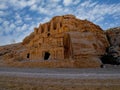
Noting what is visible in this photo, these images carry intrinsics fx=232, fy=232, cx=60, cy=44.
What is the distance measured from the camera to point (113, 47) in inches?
2066

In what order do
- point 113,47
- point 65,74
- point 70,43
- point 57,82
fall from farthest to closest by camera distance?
point 113,47 → point 70,43 → point 65,74 → point 57,82

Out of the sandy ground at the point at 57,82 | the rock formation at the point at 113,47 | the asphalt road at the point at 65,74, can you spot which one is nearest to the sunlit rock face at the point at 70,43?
the rock formation at the point at 113,47

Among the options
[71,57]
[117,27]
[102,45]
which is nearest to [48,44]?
[71,57]

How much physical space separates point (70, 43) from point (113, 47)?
10210 mm

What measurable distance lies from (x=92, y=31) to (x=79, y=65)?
48.4ft

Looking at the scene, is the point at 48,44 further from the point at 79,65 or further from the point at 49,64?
the point at 79,65

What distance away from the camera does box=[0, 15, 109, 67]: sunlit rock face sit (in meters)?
47.0

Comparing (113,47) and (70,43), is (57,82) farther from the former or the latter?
(113,47)

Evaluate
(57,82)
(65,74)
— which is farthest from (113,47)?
(57,82)

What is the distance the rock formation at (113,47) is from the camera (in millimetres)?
48628

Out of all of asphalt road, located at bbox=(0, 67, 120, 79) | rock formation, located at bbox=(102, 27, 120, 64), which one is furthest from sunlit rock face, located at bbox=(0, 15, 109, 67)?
asphalt road, located at bbox=(0, 67, 120, 79)

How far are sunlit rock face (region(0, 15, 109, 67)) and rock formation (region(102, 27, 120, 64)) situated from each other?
1458mm

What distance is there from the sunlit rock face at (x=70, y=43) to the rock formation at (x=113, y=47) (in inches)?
57.4

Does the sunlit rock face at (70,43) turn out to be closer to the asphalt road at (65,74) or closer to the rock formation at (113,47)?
the rock formation at (113,47)
